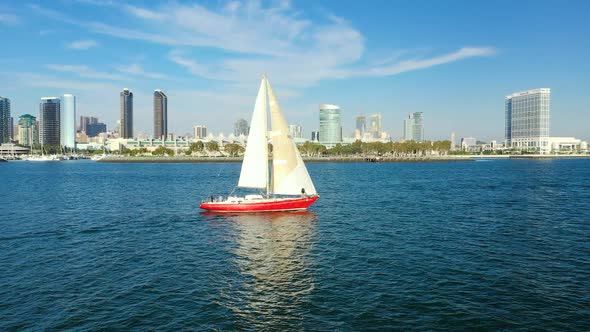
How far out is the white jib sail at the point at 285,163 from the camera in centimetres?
5175

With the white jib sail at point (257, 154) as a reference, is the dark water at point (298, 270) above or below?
below

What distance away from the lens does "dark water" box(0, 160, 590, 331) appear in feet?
71.9

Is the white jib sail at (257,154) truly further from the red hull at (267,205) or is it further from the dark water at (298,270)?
the dark water at (298,270)

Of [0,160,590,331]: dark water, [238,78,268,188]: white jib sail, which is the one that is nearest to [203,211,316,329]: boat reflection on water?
[0,160,590,331]: dark water

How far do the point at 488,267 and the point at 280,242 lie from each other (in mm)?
17070

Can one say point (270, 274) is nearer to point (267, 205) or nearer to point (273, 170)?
point (267, 205)

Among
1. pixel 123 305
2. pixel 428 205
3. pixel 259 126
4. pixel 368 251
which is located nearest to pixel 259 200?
pixel 259 126

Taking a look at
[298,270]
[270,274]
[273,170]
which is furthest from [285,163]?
[270,274]

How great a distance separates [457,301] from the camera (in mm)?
23828

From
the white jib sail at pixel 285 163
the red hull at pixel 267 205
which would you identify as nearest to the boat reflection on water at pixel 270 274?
the red hull at pixel 267 205

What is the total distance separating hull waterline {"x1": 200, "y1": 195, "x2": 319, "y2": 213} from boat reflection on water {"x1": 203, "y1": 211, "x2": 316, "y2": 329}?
407 centimetres

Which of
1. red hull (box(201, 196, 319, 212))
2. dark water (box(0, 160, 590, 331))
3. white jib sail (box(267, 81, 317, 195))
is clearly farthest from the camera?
red hull (box(201, 196, 319, 212))

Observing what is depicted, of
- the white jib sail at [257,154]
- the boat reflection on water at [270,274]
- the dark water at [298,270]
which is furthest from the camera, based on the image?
the white jib sail at [257,154]

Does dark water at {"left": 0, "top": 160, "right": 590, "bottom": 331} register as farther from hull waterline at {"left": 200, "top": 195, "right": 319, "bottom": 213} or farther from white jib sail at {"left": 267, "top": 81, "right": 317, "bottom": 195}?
white jib sail at {"left": 267, "top": 81, "right": 317, "bottom": 195}
